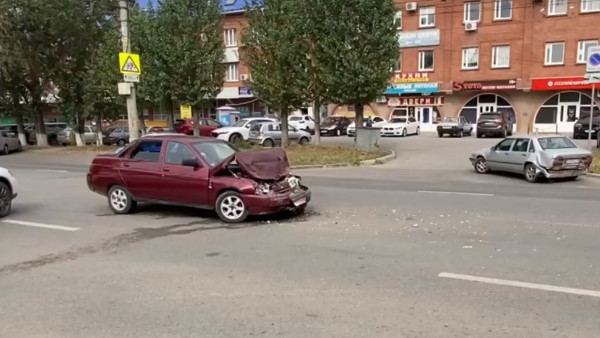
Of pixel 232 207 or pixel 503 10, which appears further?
pixel 503 10

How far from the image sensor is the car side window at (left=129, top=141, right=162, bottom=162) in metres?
9.94

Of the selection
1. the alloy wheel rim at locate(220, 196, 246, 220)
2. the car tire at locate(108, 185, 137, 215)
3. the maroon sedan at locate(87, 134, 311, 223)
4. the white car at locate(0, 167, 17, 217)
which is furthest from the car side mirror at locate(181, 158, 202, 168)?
the white car at locate(0, 167, 17, 217)

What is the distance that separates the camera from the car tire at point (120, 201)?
10.1 m

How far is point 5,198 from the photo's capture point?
10164 millimetres

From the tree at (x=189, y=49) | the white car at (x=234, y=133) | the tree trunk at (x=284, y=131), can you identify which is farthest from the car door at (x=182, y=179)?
the white car at (x=234, y=133)

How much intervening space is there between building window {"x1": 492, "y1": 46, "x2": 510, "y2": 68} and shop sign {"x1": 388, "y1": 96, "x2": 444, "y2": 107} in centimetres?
504

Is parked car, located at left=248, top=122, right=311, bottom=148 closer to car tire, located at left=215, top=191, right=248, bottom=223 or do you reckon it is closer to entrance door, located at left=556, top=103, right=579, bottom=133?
car tire, located at left=215, top=191, right=248, bottom=223

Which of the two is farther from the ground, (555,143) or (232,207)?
(555,143)

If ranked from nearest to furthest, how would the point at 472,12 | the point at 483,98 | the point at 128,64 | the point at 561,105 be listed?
the point at 128,64, the point at 561,105, the point at 472,12, the point at 483,98

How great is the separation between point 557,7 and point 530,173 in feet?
94.5

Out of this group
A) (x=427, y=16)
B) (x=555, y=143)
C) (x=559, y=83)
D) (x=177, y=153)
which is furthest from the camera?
(x=427, y=16)

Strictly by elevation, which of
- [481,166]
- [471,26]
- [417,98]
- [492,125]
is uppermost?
[471,26]

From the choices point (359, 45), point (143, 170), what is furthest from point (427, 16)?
point (143, 170)

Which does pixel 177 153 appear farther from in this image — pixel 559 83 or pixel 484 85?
pixel 484 85
